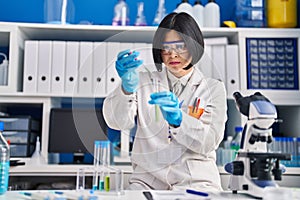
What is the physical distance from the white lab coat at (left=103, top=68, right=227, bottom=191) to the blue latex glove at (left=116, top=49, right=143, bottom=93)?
0.02m

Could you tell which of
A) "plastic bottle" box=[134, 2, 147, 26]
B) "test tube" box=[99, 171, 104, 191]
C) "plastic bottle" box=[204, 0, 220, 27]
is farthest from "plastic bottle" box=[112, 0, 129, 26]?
"test tube" box=[99, 171, 104, 191]

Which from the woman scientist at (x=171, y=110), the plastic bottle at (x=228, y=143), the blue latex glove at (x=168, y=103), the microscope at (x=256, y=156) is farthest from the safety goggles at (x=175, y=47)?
the plastic bottle at (x=228, y=143)

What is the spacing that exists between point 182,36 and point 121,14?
1.18 meters

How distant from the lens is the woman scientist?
1.06m

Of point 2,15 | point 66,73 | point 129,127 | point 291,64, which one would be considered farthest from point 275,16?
point 2,15

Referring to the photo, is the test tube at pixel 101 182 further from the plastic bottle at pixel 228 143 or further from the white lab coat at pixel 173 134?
the plastic bottle at pixel 228 143

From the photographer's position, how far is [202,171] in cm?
128

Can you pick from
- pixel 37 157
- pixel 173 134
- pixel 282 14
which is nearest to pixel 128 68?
pixel 173 134

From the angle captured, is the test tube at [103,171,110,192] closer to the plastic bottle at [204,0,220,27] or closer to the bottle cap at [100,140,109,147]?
the bottle cap at [100,140,109,147]

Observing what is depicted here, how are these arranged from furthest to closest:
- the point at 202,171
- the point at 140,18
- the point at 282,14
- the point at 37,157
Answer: the point at 140,18 < the point at 282,14 < the point at 37,157 < the point at 202,171

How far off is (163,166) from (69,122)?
89 centimetres

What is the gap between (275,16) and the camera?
2111 millimetres

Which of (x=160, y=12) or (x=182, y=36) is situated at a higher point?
(x=160, y=12)

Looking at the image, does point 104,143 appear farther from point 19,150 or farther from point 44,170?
point 19,150
